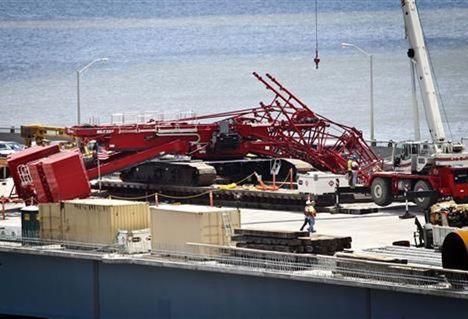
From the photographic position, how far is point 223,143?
70.2 metres

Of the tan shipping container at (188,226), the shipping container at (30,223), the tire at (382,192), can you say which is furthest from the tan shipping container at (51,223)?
the tire at (382,192)

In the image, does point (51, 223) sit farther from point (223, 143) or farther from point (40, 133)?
point (40, 133)

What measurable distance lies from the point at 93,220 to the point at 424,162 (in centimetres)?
1468

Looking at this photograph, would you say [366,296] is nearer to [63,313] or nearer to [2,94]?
[63,313]

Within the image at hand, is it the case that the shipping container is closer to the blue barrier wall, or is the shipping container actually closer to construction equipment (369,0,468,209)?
the blue barrier wall

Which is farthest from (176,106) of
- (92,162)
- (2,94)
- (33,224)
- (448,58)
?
(33,224)

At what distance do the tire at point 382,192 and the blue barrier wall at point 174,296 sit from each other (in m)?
15.6

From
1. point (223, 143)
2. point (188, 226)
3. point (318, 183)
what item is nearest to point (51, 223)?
point (188, 226)

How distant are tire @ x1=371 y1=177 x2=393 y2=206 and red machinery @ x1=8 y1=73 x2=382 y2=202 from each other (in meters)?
2.40

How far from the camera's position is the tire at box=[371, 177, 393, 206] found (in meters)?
61.2

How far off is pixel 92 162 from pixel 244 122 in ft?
23.1

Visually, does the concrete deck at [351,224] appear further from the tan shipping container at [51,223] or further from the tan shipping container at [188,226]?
the tan shipping container at [188,226]

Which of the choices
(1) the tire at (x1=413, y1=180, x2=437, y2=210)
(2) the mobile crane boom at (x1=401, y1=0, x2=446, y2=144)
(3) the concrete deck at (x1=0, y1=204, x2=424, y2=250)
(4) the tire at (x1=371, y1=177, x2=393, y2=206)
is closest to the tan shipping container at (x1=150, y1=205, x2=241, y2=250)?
(3) the concrete deck at (x1=0, y1=204, x2=424, y2=250)

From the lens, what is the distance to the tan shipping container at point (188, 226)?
47438mm
